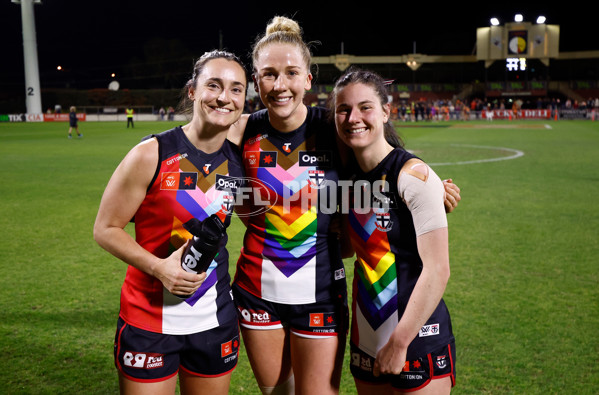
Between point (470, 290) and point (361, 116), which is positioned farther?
point (470, 290)

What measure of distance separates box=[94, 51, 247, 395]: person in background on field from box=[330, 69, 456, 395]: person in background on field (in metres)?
0.70

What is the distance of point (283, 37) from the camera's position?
330 cm

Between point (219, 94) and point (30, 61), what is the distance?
6156 cm

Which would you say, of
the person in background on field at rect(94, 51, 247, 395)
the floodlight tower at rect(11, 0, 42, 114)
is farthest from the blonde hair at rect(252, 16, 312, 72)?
the floodlight tower at rect(11, 0, 42, 114)

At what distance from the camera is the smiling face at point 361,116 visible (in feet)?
9.13

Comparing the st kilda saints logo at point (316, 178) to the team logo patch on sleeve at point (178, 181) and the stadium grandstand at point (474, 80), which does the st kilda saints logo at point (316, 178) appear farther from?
the stadium grandstand at point (474, 80)

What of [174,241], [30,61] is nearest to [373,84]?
[174,241]

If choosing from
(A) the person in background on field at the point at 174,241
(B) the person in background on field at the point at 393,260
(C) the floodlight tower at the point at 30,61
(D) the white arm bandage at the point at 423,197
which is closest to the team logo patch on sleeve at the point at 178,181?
(A) the person in background on field at the point at 174,241

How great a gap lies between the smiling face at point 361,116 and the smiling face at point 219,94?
577mm

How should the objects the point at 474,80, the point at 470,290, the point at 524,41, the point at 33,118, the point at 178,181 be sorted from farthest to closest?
the point at 474,80 → the point at 524,41 → the point at 33,118 → the point at 470,290 → the point at 178,181

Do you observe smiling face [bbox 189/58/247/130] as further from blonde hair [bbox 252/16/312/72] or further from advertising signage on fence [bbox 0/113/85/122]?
advertising signage on fence [bbox 0/113/85/122]

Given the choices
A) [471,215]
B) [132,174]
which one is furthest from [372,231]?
[471,215]

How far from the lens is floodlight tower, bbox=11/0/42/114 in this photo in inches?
2141

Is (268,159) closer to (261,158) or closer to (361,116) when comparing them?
(261,158)
